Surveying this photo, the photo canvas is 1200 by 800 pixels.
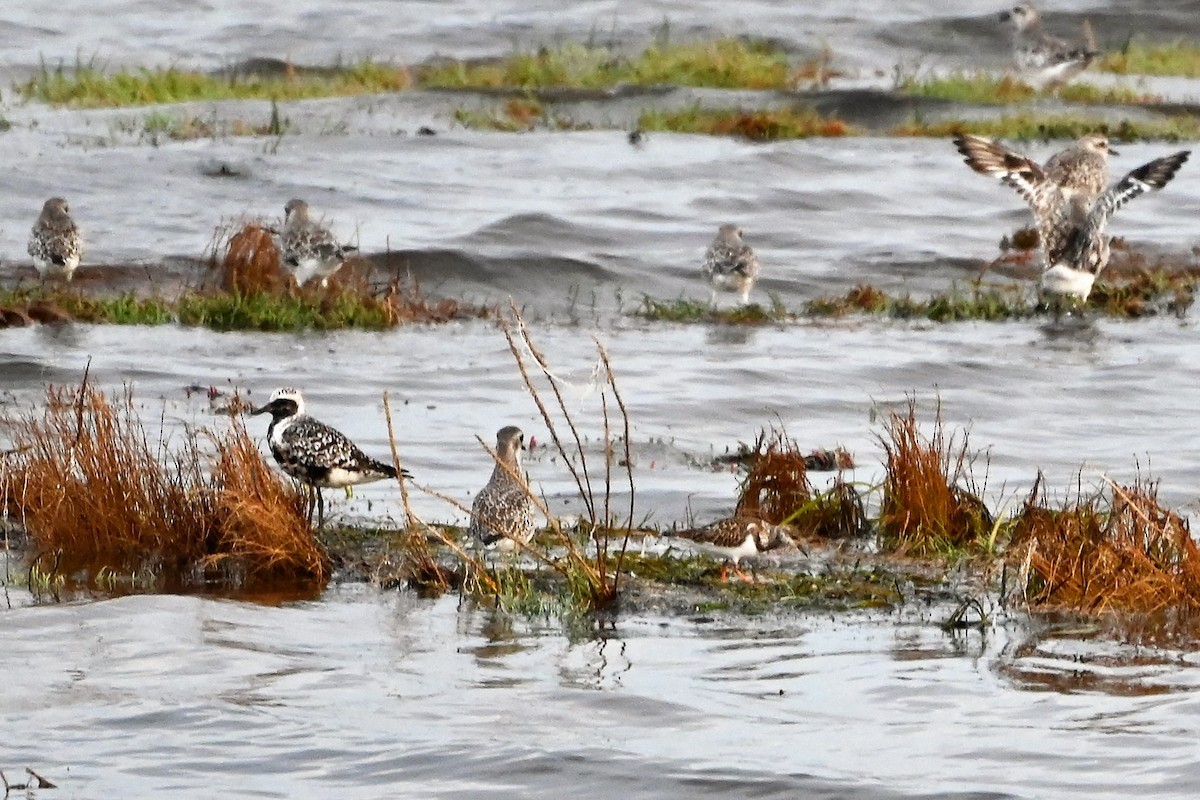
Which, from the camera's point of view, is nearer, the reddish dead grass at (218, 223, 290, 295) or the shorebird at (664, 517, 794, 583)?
the shorebird at (664, 517, 794, 583)

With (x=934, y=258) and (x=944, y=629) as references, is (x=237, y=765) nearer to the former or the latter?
(x=944, y=629)

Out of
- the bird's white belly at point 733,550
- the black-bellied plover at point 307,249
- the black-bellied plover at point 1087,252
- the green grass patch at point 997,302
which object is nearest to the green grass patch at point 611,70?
the green grass patch at point 997,302

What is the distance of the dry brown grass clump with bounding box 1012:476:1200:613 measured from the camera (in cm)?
998

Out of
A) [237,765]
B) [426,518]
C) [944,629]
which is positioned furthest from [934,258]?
[237,765]

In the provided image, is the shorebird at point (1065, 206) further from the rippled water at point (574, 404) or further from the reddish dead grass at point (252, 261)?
the reddish dead grass at point (252, 261)

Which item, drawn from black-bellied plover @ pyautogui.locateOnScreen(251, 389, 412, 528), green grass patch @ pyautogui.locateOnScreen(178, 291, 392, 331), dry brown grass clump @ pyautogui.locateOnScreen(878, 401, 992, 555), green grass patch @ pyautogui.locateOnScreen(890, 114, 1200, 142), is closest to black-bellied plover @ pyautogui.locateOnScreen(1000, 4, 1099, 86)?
green grass patch @ pyautogui.locateOnScreen(890, 114, 1200, 142)

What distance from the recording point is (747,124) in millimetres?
30000

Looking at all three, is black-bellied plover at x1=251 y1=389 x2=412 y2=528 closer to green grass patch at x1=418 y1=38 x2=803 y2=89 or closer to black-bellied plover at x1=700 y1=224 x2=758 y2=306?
black-bellied plover at x1=700 y1=224 x2=758 y2=306

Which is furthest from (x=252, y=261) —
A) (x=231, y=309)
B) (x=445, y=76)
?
(x=445, y=76)

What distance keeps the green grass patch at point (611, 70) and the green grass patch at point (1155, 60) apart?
5.78 metres

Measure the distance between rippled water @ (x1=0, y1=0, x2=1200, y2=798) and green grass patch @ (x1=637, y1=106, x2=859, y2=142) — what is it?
0.65m

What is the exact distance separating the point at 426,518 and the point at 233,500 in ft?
6.80

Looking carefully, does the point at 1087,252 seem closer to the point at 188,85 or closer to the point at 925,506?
the point at 925,506

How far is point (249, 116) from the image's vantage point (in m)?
29.2
